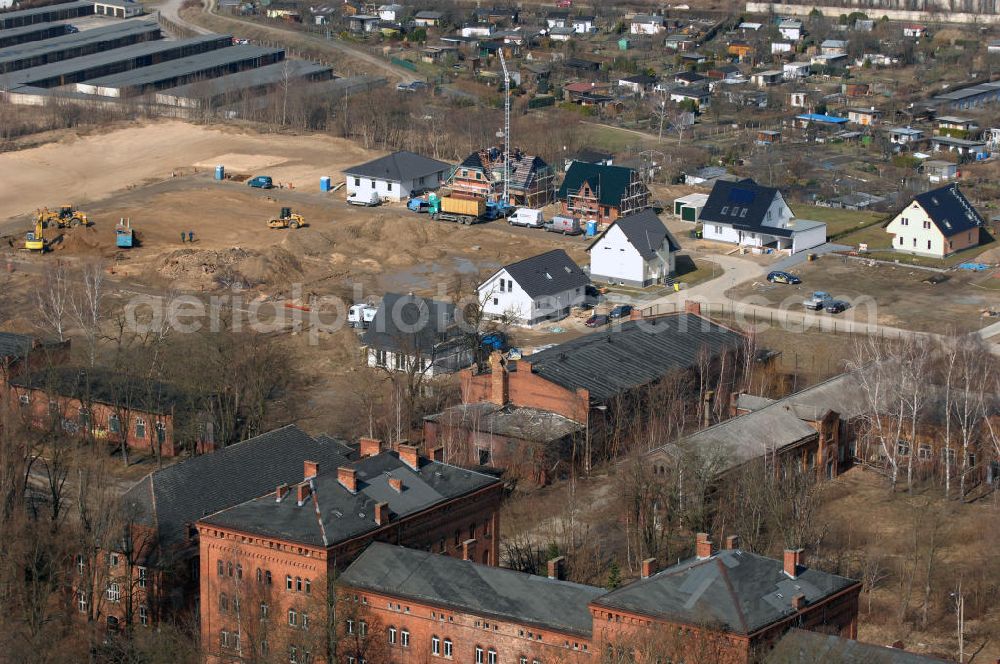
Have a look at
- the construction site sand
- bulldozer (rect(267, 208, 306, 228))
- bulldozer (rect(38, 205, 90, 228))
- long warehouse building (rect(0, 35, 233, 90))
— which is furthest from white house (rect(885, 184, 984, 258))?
long warehouse building (rect(0, 35, 233, 90))

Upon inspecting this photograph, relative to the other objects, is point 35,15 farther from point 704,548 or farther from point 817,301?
point 704,548

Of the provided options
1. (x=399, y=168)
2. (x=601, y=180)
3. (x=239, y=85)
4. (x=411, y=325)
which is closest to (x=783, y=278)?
(x=601, y=180)

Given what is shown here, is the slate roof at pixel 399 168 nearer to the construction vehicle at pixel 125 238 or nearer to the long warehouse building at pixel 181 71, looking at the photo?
the construction vehicle at pixel 125 238

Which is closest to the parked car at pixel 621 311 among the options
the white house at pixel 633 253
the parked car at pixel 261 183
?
the white house at pixel 633 253

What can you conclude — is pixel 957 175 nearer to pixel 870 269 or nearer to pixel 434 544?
pixel 870 269

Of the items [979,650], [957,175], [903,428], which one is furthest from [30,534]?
[957,175]
